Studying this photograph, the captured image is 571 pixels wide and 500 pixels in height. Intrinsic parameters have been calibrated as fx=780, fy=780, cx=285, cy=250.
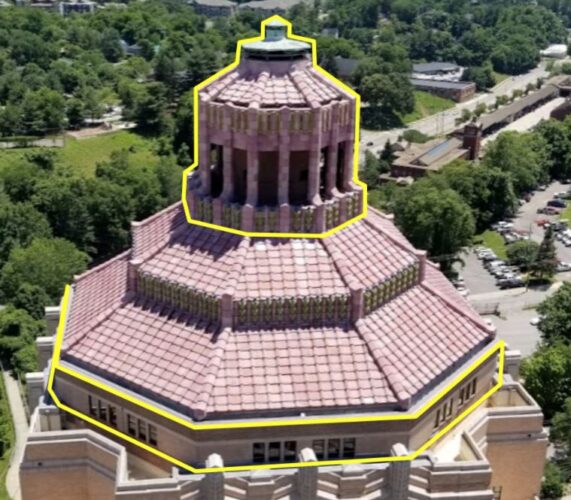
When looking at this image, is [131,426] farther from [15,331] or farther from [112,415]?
[15,331]

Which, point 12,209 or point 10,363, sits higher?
point 12,209

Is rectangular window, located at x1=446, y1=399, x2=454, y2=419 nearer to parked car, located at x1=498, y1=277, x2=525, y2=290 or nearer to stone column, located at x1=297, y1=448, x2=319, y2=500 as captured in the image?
stone column, located at x1=297, y1=448, x2=319, y2=500

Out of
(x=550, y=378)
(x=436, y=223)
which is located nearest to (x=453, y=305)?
(x=550, y=378)

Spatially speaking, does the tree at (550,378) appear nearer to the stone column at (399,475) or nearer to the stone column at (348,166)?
the stone column at (348,166)

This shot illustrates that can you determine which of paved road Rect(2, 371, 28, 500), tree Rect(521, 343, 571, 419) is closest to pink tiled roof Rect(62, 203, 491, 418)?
paved road Rect(2, 371, 28, 500)

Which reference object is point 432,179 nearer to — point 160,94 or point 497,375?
point 160,94

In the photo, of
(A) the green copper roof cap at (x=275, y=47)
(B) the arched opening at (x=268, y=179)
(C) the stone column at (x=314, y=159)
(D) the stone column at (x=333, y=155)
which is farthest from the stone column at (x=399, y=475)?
(A) the green copper roof cap at (x=275, y=47)

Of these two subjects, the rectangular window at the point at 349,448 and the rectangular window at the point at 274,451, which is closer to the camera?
the rectangular window at the point at 274,451

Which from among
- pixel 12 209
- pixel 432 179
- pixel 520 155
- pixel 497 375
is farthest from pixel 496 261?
pixel 497 375
